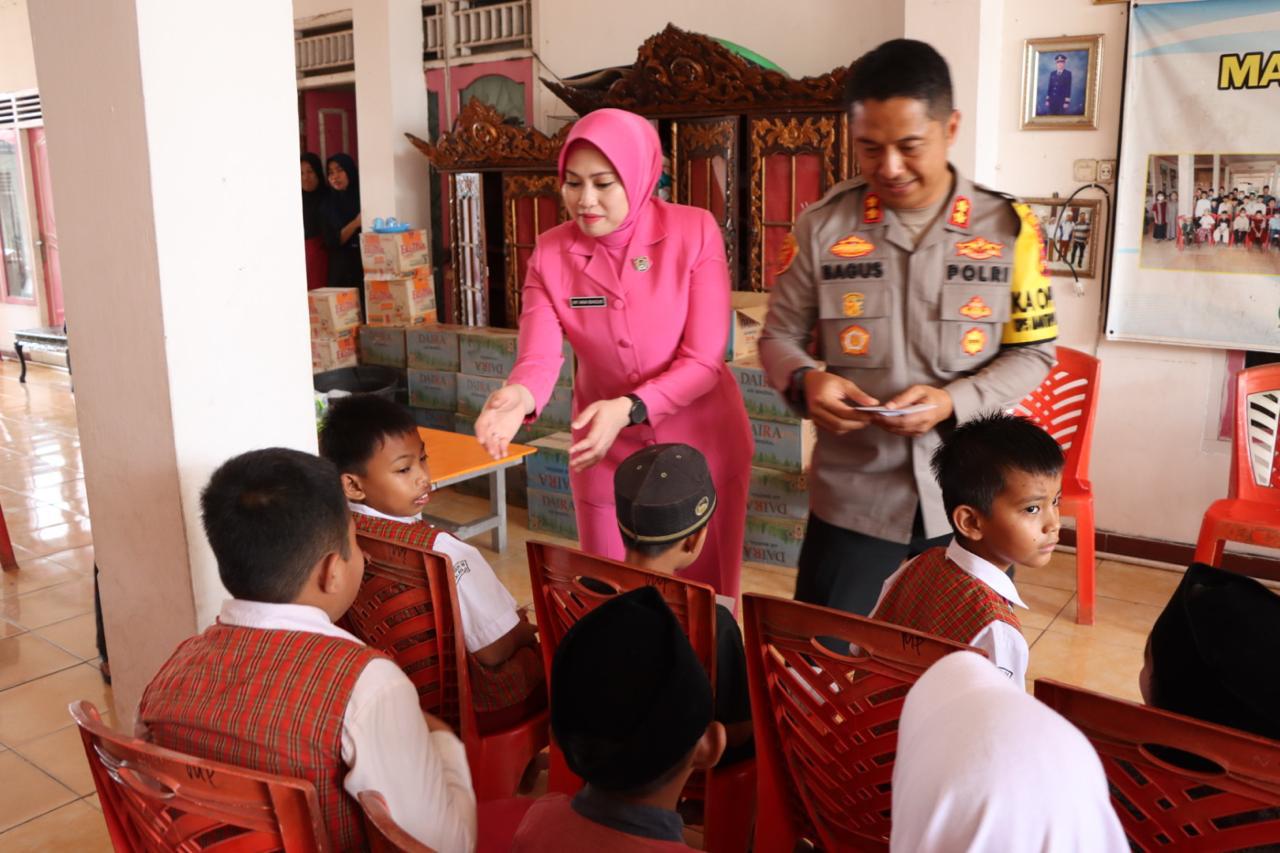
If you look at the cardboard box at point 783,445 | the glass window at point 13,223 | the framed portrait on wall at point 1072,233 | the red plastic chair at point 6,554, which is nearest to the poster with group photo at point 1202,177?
the framed portrait on wall at point 1072,233

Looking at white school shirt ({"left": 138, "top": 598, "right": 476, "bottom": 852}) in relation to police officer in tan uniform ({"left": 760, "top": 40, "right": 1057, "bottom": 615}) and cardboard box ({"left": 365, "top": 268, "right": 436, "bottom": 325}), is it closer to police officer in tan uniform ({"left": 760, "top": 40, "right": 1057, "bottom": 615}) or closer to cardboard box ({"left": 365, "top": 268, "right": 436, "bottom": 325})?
police officer in tan uniform ({"left": 760, "top": 40, "right": 1057, "bottom": 615})

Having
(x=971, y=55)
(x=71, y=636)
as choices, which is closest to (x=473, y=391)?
(x=71, y=636)

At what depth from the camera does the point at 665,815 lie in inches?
44.4

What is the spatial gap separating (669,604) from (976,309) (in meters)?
0.78

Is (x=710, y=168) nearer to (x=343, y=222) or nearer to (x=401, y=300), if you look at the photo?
(x=401, y=300)

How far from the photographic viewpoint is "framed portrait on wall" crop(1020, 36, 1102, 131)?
13.1ft

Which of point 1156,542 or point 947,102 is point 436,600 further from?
point 1156,542

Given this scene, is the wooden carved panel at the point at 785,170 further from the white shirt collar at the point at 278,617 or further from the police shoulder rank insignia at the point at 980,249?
the white shirt collar at the point at 278,617

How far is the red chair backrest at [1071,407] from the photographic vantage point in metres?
3.69

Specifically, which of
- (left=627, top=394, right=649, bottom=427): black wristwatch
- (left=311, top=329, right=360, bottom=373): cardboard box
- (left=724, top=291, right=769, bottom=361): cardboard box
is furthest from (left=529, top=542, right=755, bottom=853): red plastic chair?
(left=311, top=329, right=360, bottom=373): cardboard box

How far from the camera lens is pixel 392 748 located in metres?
1.30

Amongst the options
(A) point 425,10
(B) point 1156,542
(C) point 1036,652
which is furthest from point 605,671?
(A) point 425,10

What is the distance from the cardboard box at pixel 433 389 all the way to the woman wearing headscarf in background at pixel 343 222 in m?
1.47

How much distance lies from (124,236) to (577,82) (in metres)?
3.89
